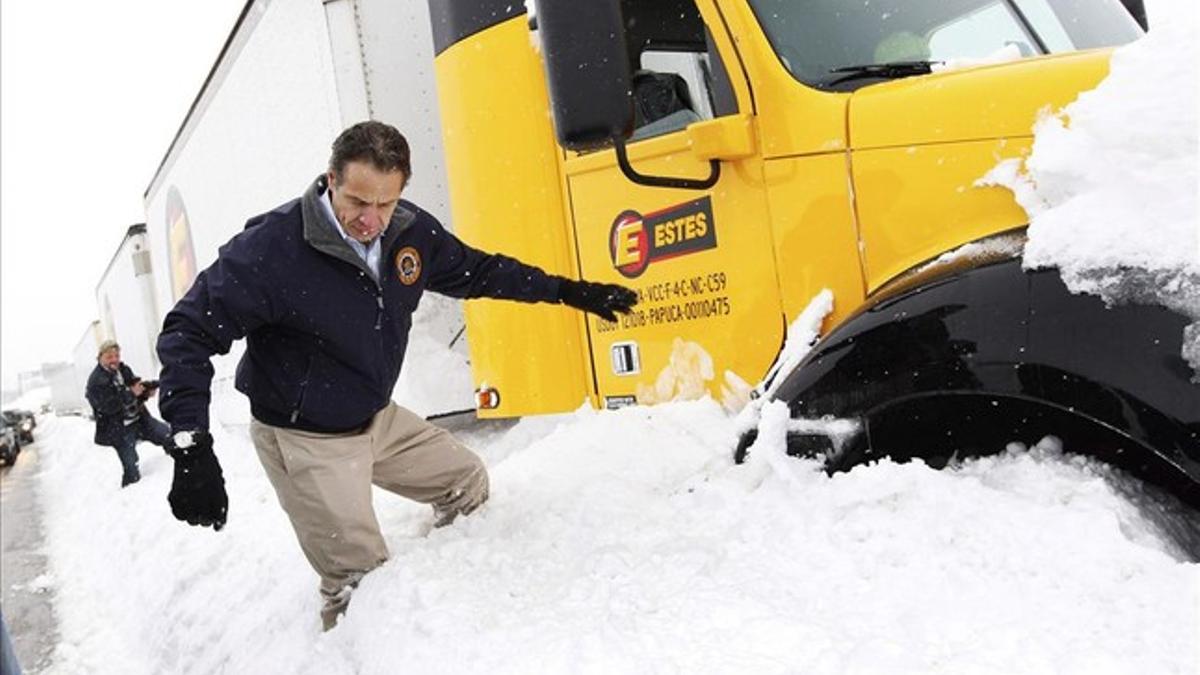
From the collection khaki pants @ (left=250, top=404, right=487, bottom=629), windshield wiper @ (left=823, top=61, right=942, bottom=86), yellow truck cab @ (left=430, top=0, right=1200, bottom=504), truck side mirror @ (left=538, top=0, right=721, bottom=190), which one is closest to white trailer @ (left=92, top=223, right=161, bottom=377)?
khaki pants @ (left=250, top=404, right=487, bottom=629)

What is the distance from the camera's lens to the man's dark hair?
117 inches

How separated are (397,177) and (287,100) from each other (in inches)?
149

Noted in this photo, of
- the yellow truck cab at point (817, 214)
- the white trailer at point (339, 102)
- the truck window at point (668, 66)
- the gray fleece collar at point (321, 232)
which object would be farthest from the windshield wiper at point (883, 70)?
the white trailer at point (339, 102)

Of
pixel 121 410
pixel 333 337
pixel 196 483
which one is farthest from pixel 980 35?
pixel 121 410

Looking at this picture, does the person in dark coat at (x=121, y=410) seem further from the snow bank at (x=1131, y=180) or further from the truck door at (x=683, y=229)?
the snow bank at (x=1131, y=180)

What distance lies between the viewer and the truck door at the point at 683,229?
3.10 m

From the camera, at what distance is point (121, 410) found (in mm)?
10555

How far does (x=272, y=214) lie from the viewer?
319 cm

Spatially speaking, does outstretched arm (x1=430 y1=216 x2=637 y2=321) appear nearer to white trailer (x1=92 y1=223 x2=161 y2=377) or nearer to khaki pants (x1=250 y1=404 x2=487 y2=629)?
khaki pants (x1=250 y1=404 x2=487 y2=629)

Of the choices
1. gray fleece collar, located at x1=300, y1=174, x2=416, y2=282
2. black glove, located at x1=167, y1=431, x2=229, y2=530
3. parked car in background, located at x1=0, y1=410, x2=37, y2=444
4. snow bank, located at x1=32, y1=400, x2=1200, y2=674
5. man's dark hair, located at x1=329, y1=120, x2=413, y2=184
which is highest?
man's dark hair, located at x1=329, y1=120, x2=413, y2=184

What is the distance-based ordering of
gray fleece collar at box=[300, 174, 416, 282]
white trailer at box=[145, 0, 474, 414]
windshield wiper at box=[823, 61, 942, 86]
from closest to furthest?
windshield wiper at box=[823, 61, 942, 86] < gray fleece collar at box=[300, 174, 416, 282] < white trailer at box=[145, 0, 474, 414]

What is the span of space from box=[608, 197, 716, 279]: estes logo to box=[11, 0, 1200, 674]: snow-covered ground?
22.3 inches

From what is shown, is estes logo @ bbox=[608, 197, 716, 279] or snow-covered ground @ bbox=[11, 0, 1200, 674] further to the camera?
estes logo @ bbox=[608, 197, 716, 279]

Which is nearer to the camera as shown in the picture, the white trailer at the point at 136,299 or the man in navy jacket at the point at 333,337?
the man in navy jacket at the point at 333,337
